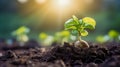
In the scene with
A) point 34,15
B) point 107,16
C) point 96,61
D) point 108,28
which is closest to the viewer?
point 96,61

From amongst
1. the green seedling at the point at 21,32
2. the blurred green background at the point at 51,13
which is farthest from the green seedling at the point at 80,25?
the blurred green background at the point at 51,13

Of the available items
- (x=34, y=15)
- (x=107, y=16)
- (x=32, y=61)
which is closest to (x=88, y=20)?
(x=32, y=61)

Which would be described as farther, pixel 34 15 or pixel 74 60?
pixel 34 15

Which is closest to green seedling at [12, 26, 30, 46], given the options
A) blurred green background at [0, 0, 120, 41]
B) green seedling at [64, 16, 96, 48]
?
green seedling at [64, 16, 96, 48]

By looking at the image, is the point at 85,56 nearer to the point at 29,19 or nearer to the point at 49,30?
the point at 49,30

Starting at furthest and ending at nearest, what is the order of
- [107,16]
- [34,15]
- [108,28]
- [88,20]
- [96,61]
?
[34,15], [107,16], [108,28], [88,20], [96,61]

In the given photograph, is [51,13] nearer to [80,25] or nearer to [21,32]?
[21,32]

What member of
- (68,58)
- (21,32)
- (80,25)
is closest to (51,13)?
(21,32)

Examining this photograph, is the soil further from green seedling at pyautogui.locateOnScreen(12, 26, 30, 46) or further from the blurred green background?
the blurred green background
